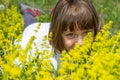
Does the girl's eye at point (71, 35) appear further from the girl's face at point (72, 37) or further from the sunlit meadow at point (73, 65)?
the sunlit meadow at point (73, 65)

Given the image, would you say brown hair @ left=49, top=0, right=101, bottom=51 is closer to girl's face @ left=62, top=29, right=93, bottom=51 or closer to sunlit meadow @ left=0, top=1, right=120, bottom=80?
girl's face @ left=62, top=29, right=93, bottom=51

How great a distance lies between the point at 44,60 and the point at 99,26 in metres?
1.00

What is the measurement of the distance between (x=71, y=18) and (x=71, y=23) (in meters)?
0.04

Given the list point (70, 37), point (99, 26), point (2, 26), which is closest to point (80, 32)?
point (70, 37)

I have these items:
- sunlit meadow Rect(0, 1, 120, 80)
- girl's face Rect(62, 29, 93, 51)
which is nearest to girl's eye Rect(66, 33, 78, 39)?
girl's face Rect(62, 29, 93, 51)

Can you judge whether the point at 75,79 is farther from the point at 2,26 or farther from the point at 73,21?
the point at 2,26

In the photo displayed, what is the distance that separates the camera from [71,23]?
2.71m

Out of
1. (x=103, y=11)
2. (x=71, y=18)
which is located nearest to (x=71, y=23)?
(x=71, y=18)

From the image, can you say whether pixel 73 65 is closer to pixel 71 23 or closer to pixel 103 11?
pixel 71 23

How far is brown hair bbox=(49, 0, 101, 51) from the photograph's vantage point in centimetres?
273

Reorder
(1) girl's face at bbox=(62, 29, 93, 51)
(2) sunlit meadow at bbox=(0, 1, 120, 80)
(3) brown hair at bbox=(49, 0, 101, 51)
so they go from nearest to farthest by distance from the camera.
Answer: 1. (2) sunlit meadow at bbox=(0, 1, 120, 80)
2. (1) girl's face at bbox=(62, 29, 93, 51)
3. (3) brown hair at bbox=(49, 0, 101, 51)

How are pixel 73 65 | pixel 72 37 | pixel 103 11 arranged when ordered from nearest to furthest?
pixel 73 65 → pixel 72 37 → pixel 103 11

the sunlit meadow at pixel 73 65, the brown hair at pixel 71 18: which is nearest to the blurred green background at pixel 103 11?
the brown hair at pixel 71 18

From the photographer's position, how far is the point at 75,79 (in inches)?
56.6
